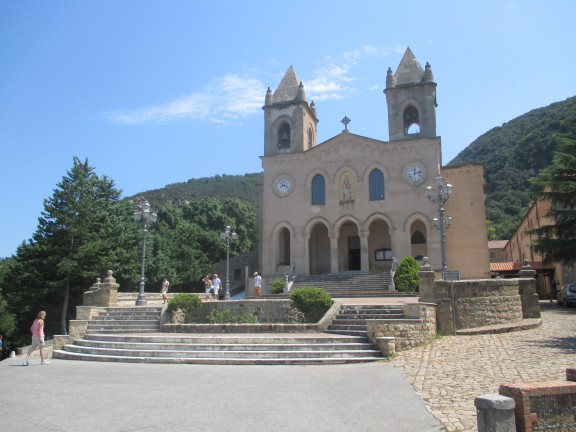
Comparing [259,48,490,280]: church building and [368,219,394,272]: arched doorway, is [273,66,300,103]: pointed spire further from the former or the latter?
[368,219,394,272]: arched doorway

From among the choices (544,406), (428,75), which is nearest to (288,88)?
(428,75)

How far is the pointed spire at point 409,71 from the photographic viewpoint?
34.0 m

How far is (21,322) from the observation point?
32469mm

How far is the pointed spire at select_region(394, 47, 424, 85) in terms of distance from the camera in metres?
34.0

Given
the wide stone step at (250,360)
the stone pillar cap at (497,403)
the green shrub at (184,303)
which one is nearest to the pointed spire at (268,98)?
the green shrub at (184,303)

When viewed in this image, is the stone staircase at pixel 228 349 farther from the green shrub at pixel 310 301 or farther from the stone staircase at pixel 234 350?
the green shrub at pixel 310 301

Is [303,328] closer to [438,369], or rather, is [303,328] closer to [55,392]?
[438,369]

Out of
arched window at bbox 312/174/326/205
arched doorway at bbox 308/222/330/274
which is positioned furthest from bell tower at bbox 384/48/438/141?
arched doorway at bbox 308/222/330/274

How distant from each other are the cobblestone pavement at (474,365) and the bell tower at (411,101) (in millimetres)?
20158

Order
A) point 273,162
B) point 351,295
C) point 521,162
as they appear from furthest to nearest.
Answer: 1. point 521,162
2. point 273,162
3. point 351,295

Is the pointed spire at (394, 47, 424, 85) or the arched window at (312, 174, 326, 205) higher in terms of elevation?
the pointed spire at (394, 47, 424, 85)

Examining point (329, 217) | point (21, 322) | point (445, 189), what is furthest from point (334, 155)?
point (21, 322)

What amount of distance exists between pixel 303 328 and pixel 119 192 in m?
30.2

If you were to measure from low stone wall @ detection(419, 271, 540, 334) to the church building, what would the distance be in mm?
14331
